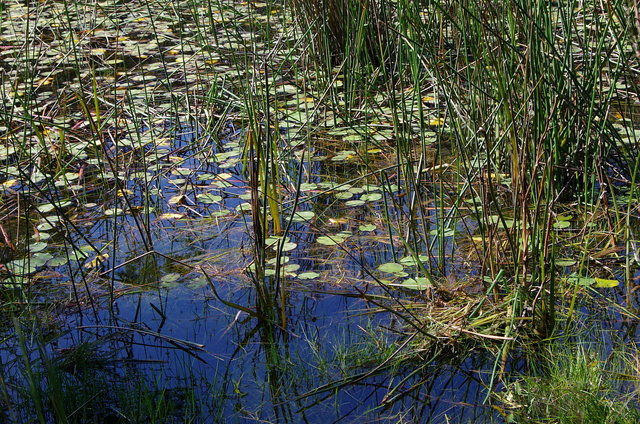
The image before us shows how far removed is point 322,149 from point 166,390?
5.06ft

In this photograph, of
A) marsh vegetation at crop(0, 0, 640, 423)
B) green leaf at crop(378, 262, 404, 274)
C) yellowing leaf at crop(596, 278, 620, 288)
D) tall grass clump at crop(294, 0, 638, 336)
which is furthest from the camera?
green leaf at crop(378, 262, 404, 274)

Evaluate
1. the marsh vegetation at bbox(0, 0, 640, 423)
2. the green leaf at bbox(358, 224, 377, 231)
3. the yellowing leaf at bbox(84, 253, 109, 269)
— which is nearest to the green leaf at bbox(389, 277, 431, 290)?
the marsh vegetation at bbox(0, 0, 640, 423)

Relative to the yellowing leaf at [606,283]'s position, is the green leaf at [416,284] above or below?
below

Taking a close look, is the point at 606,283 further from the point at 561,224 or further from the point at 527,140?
the point at 527,140

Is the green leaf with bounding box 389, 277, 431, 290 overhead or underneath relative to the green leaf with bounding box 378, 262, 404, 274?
underneath

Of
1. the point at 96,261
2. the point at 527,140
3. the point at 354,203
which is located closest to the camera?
the point at 527,140

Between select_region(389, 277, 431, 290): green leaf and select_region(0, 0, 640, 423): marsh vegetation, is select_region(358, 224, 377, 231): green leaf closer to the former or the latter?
select_region(0, 0, 640, 423): marsh vegetation

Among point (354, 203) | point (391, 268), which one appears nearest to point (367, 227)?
point (354, 203)

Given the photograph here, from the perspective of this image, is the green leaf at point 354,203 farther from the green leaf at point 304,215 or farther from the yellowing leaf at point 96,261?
the yellowing leaf at point 96,261

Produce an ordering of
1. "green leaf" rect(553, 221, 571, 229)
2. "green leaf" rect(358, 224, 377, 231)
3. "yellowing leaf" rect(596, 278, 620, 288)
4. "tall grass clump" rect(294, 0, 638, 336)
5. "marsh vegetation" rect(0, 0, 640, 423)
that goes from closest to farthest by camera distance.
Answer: "marsh vegetation" rect(0, 0, 640, 423), "tall grass clump" rect(294, 0, 638, 336), "yellowing leaf" rect(596, 278, 620, 288), "green leaf" rect(553, 221, 571, 229), "green leaf" rect(358, 224, 377, 231)

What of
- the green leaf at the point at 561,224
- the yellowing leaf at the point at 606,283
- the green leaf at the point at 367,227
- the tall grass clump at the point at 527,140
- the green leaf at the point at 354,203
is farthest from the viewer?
the green leaf at the point at 354,203

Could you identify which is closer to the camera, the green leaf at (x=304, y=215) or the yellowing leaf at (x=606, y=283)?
the yellowing leaf at (x=606, y=283)

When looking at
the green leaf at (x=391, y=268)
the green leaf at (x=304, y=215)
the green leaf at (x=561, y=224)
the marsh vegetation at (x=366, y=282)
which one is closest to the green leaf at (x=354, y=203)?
the marsh vegetation at (x=366, y=282)

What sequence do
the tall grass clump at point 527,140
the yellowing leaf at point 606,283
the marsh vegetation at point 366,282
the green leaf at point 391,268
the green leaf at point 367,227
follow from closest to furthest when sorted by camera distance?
1. the marsh vegetation at point 366,282
2. the tall grass clump at point 527,140
3. the yellowing leaf at point 606,283
4. the green leaf at point 391,268
5. the green leaf at point 367,227
